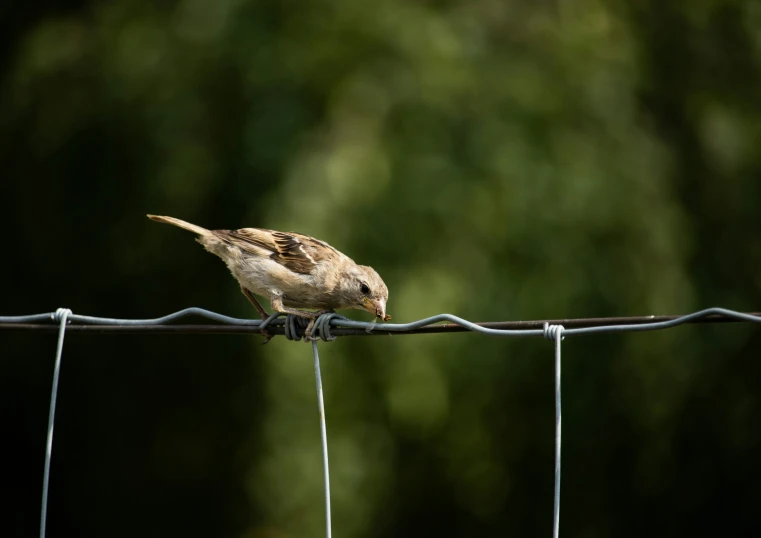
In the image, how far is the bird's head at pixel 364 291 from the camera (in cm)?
405

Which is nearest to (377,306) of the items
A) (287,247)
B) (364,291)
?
(364,291)

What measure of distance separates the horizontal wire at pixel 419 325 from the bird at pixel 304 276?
75cm

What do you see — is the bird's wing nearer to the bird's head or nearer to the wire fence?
the bird's head

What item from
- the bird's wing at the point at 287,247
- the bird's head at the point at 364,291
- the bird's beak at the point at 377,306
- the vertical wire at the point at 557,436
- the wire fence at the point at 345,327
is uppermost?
the bird's wing at the point at 287,247

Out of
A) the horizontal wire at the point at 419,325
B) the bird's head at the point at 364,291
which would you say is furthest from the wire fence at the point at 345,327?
the bird's head at the point at 364,291

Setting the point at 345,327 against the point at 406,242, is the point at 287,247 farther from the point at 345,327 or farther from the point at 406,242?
the point at 406,242

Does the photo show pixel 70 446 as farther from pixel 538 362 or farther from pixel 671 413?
pixel 671 413

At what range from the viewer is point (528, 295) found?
5.86 metres

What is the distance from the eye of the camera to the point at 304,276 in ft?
13.8

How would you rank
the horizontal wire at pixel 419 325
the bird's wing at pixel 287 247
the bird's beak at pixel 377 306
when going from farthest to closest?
the bird's wing at pixel 287 247, the bird's beak at pixel 377 306, the horizontal wire at pixel 419 325

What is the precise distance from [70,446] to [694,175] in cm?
499

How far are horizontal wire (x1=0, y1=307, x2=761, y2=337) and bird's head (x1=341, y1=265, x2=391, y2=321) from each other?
729 mm

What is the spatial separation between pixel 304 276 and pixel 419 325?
60.5 inches

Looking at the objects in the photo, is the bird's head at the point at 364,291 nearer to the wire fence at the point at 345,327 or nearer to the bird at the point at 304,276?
the bird at the point at 304,276
